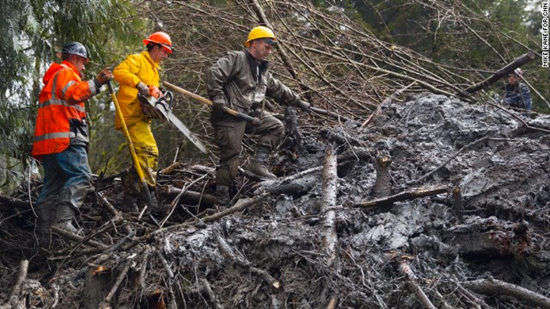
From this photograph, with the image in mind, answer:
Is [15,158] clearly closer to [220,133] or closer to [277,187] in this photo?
[220,133]

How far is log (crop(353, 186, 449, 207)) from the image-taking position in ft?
12.7

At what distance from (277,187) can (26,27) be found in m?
2.74

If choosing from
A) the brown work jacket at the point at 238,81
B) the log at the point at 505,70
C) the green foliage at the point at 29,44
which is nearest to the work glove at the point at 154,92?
the brown work jacket at the point at 238,81

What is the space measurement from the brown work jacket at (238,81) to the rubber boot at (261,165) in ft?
1.46

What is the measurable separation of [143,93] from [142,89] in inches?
1.6

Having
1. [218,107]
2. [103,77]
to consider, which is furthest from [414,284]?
[103,77]

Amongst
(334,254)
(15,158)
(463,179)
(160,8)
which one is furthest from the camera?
(160,8)

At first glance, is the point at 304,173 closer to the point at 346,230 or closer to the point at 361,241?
the point at 346,230

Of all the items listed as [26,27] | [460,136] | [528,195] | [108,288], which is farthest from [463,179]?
[26,27]

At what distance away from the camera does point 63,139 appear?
4.54m

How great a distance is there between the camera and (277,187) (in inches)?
185

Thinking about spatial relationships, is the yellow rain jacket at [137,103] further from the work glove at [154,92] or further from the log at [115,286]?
the log at [115,286]

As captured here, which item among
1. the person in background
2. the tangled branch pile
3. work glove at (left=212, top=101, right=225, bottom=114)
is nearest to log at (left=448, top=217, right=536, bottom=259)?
the tangled branch pile

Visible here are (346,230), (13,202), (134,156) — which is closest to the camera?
(346,230)
